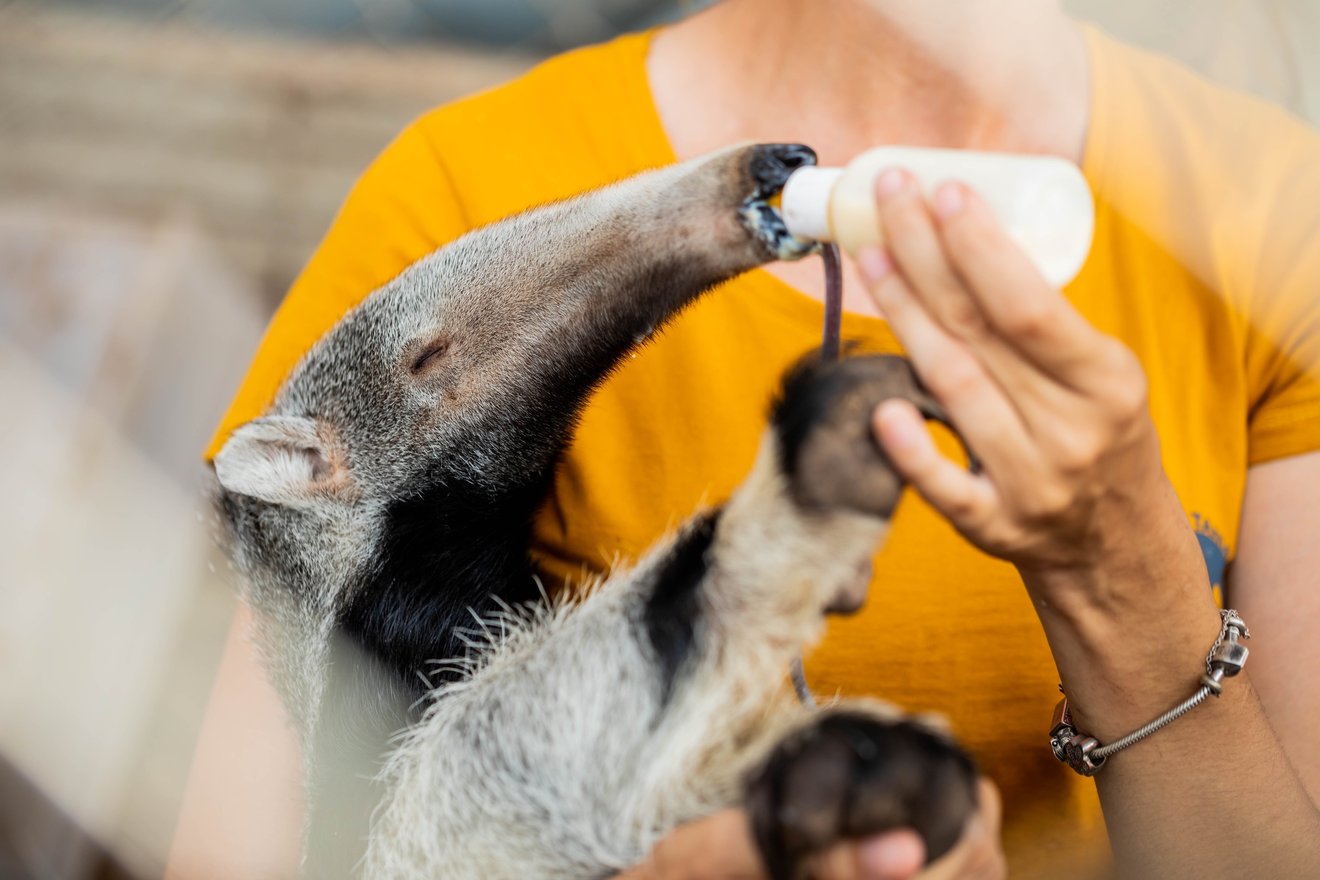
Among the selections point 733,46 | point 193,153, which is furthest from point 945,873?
point 193,153

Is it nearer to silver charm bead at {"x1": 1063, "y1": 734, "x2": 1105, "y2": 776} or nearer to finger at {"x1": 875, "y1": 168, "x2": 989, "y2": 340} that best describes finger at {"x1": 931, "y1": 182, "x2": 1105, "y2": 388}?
finger at {"x1": 875, "y1": 168, "x2": 989, "y2": 340}

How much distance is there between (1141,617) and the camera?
0.86 m

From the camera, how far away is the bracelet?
0.92 m

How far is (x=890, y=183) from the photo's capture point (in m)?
0.67

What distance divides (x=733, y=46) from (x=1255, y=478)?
905 millimetres

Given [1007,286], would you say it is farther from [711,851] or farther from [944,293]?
[711,851]

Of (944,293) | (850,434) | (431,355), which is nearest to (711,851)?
(850,434)

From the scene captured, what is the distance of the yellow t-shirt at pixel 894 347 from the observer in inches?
48.6

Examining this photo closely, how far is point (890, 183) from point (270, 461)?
32.5 inches

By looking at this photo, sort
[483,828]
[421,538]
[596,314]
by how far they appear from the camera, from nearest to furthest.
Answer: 1. [483,828]
2. [596,314]
3. [421,538]

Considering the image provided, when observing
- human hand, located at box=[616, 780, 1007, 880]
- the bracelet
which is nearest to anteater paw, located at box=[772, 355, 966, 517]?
human hand, located at box=[616, 780, 1007, 880]

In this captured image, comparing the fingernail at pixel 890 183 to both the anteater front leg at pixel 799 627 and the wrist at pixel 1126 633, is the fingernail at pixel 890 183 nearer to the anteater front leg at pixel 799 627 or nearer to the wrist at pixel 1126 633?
the anteater front leg at pixel 799 627

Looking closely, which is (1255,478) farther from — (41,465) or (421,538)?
(41,465)

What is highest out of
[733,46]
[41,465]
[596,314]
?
[733,46]
